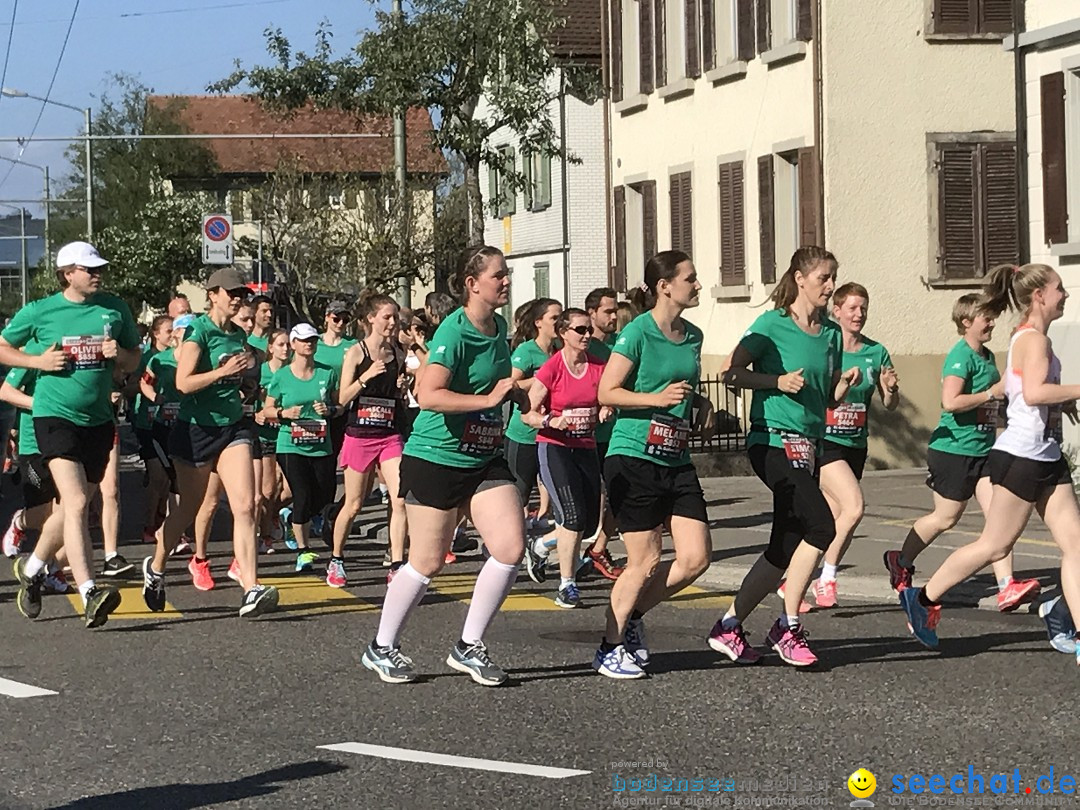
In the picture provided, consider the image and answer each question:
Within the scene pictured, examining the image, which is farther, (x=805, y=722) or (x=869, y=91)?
(x=869, y=91)

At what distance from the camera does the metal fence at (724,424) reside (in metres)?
23.5

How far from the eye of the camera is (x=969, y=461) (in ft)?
39.3

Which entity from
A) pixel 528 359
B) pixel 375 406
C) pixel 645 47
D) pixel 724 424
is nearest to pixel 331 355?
pixel 375 406

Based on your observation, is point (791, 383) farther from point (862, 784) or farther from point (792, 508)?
point (862, 784)

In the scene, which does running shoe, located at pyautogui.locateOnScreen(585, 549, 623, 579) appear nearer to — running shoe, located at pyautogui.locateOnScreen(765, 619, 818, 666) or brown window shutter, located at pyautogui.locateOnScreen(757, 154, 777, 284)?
running shoe, located at pyautogui.locateOnScreen(765, 619, 818, 666)

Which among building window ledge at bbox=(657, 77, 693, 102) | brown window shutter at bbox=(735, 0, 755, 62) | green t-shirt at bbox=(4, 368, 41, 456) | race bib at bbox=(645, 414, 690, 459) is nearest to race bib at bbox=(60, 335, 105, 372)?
green t-shirt at bbox=(4, 368, 41, 456)

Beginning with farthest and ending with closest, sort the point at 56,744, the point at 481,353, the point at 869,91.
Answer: the point at 869,91 → the point at 481,353 → the point at 56,744

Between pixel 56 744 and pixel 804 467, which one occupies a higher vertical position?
pixel 804 467

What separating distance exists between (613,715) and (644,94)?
23272mm

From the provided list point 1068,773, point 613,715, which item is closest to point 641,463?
point 613,715

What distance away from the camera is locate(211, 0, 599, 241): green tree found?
34.4 metres

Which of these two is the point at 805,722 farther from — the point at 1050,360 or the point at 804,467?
the point at 1050,360

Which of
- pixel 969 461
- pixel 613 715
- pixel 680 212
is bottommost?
pixel 613 715

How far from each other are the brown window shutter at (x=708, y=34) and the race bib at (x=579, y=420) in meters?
16.3
